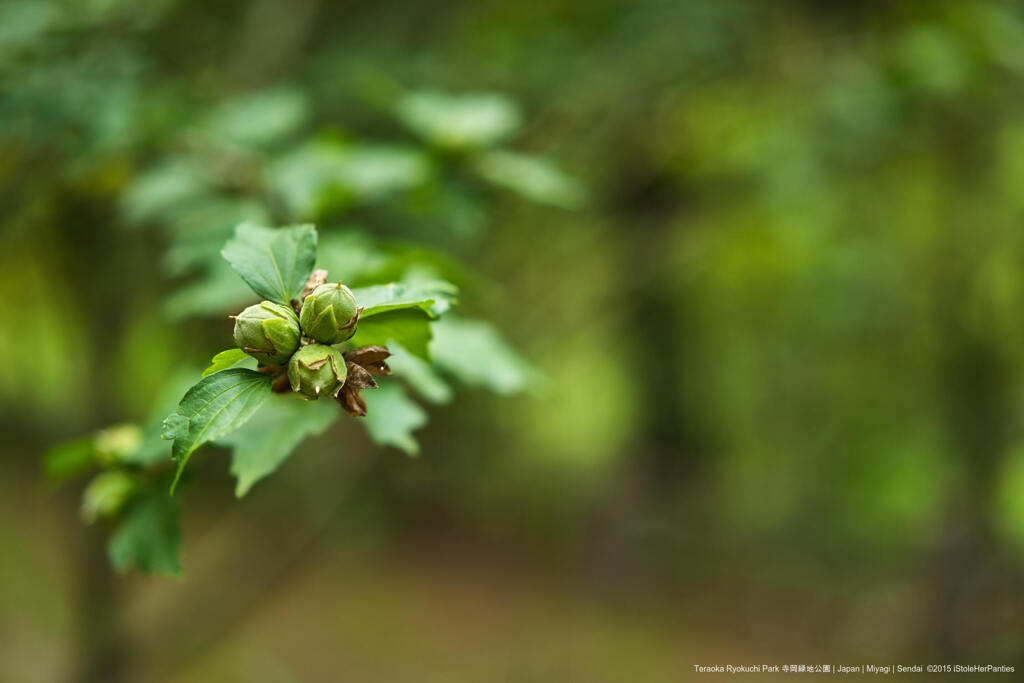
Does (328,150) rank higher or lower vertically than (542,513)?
lower

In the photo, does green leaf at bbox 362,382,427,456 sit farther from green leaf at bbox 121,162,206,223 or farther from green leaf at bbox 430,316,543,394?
green leaf at bbox 121,162,206,223

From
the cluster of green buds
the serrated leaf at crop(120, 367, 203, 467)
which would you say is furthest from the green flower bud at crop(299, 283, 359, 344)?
the serrated leaf at crop(120, 367, 203, 467)

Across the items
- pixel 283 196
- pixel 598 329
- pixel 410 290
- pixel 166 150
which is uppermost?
pixel 598 329

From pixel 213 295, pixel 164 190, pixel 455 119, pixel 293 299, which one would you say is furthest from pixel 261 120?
pixel 293 299

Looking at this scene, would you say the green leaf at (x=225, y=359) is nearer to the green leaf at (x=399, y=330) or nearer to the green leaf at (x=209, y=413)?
the green leaf at (x=209, y=413)

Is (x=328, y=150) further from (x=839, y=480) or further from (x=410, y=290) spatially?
(x=839, y=480)

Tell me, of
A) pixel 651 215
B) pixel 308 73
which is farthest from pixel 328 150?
pixel 651 215
